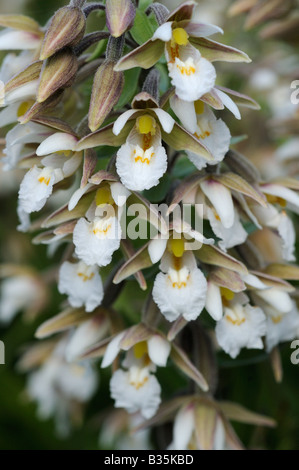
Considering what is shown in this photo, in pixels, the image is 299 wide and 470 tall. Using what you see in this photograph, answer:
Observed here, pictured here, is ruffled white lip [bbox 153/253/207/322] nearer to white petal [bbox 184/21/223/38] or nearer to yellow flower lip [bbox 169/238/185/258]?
yellow flower lip [bbox 169/238/185/258]

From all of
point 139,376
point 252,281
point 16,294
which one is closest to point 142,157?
point 252,281

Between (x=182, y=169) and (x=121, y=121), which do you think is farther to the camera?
(x=182, y=169)

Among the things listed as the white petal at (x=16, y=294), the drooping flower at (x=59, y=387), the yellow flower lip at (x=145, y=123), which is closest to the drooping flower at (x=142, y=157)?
the yellow flower lip at (x=145, y=123)

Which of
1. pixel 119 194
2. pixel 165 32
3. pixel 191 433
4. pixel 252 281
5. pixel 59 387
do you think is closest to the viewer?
pixel 165 32

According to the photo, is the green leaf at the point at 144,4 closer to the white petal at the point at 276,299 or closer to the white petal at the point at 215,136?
the white petal at the point at 215,136

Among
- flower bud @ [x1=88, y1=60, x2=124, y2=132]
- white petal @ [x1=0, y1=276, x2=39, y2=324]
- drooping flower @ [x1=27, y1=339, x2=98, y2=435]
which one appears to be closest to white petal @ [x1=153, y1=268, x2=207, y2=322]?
flower bud @ [x1=88, y1=60, x2=124, y2=132]

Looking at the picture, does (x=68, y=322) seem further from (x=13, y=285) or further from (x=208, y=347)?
(x=13, y=285)

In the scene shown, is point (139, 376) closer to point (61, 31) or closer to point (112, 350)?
point (112, 350)
